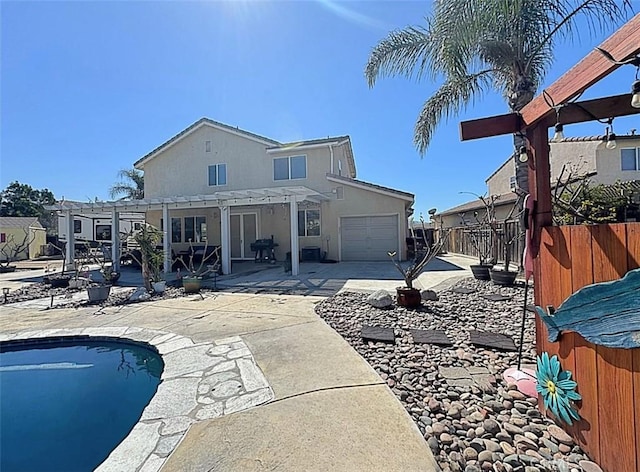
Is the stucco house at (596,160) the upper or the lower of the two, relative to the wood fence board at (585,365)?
upper

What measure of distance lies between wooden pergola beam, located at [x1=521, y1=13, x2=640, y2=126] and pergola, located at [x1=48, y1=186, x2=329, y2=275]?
9.56 m

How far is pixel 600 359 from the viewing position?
2.10 m

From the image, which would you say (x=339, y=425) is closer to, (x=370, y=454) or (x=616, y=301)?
(x=370, y=454)

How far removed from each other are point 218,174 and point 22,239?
21450mm

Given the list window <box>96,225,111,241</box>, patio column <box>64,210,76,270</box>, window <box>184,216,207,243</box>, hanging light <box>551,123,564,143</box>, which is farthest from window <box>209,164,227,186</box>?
hanging light <box>551,123,564,143</box>

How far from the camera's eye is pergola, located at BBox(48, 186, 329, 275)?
1209 cm

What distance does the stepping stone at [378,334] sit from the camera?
15.7ft

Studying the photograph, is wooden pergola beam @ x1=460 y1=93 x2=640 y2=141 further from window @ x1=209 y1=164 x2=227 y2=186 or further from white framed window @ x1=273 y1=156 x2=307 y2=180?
window @ x1=209 y1=164 x2=227 y2=186

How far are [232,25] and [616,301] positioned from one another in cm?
1010

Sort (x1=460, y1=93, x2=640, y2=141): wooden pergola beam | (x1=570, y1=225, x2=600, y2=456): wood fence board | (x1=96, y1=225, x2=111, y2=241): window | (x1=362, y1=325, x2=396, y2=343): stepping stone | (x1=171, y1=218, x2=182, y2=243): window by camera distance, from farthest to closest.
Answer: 1. (x1=96, y1=225, x2=111, y2=241): window
2. (x1=171, y1=218, x2=182, y2=243): window
3. (x1=362, y1=325, x2=396, y2=343): stepping stone
4. (x1=460, y1=93, x2=640, y2=141): wooden pergola beam
5. (x1=570, y1=225, x2=600, y2=456): wood fence board

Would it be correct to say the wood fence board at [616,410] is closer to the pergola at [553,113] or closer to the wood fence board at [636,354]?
the wood fence board at [636,354]

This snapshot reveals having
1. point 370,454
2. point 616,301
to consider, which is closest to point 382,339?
point 370,454

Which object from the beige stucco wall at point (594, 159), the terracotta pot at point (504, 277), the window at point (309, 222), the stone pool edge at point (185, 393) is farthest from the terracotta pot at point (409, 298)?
the beige stucco wall at point (594, 159)

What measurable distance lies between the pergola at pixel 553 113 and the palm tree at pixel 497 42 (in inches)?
199
